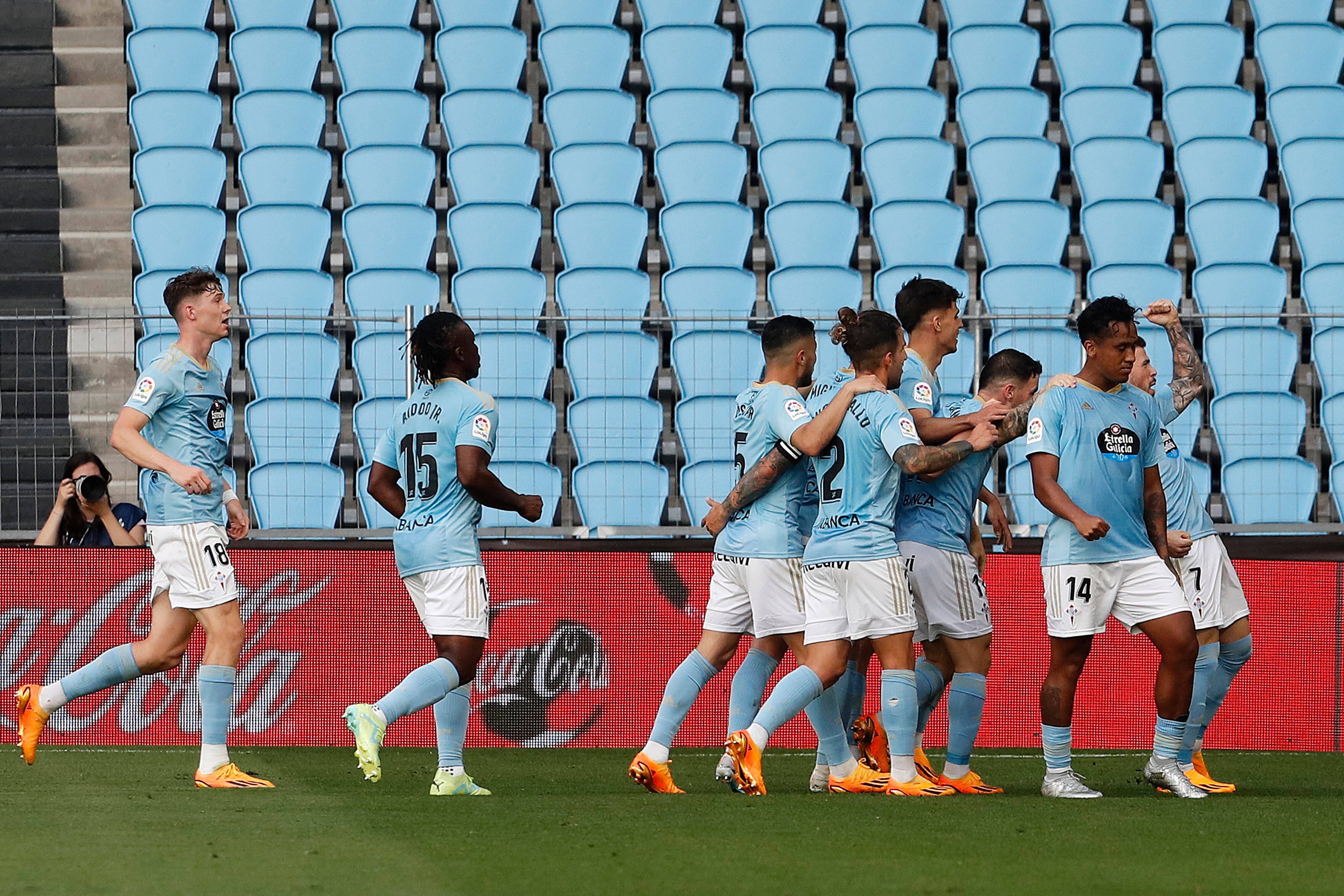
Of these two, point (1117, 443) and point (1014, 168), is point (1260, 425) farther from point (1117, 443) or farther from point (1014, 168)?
point (1117, 443)

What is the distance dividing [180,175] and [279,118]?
929 millimetres

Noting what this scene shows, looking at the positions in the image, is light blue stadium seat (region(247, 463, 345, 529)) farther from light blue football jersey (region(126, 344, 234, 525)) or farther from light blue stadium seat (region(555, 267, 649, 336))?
light blue football jersey (region(126, 344, 234, 525))

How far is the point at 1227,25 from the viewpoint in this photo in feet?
44.3

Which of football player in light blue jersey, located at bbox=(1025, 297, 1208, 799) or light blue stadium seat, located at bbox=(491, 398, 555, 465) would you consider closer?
football player in light blue jersey, located at bbox=(1025, 297, 1208, 799)

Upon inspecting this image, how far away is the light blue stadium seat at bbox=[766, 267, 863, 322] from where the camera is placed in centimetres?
1183

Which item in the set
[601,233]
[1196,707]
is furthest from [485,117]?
[1196,707]

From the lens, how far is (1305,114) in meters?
13.1

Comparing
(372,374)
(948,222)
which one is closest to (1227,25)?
(948,222)

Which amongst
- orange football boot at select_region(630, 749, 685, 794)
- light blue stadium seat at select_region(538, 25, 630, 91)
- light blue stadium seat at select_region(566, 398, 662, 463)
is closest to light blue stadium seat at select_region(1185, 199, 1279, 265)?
light blue stadium seat at select_region(538, 25, 630, 91)

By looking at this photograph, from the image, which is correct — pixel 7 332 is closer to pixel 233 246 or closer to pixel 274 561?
pixel 274 561

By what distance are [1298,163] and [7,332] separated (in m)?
9.69

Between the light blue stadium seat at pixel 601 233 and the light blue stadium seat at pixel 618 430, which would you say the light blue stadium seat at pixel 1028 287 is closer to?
the light blue stadium seat at pixel 601 233

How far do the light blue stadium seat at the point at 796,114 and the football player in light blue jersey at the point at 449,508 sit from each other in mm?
7543

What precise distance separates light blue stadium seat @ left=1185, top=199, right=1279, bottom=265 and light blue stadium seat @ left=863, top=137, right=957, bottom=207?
1937mm
